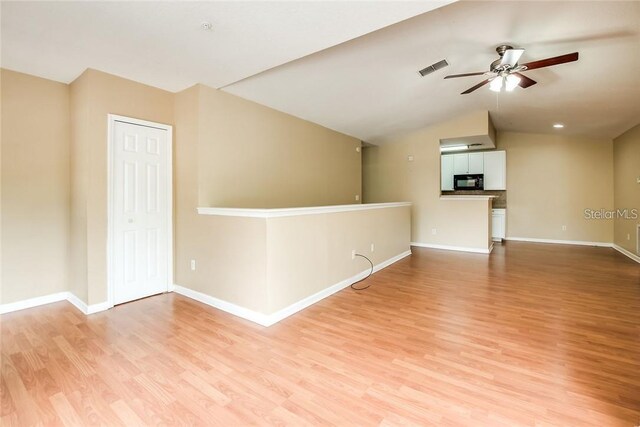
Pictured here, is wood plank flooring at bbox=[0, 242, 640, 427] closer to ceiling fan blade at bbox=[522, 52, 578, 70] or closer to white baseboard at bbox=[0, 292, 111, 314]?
white baseboard at bbox=[0, 292, 111, 314]

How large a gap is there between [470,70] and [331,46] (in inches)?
87.8

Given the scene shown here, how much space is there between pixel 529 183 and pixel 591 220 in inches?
58.0

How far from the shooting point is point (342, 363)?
209 centimetres

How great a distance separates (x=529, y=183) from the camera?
7.27 metres

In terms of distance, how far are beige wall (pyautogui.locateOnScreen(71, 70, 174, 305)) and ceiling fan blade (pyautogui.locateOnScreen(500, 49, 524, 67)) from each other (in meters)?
3.98

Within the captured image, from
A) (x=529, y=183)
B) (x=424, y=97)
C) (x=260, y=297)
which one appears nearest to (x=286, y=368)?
(x=260, y=297)

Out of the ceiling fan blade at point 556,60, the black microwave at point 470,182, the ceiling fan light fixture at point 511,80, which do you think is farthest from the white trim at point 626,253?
the ceiling fan blade at point 556,60

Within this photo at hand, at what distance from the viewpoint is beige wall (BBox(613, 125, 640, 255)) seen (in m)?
5.17

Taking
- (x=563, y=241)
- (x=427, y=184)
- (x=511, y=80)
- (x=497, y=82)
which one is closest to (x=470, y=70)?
(x=497, y=82)

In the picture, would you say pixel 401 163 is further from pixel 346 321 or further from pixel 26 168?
pixel 26 168

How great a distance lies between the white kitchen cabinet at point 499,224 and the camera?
742 centimetres

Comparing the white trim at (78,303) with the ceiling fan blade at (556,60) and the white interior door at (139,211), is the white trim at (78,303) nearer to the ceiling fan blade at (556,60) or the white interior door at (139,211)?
the white interior door at (139,211)

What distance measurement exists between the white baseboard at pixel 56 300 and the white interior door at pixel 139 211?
0.65 feet

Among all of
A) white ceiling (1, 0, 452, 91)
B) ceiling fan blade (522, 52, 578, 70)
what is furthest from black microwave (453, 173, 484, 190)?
white ceiling (1, 0, 452, 91)
